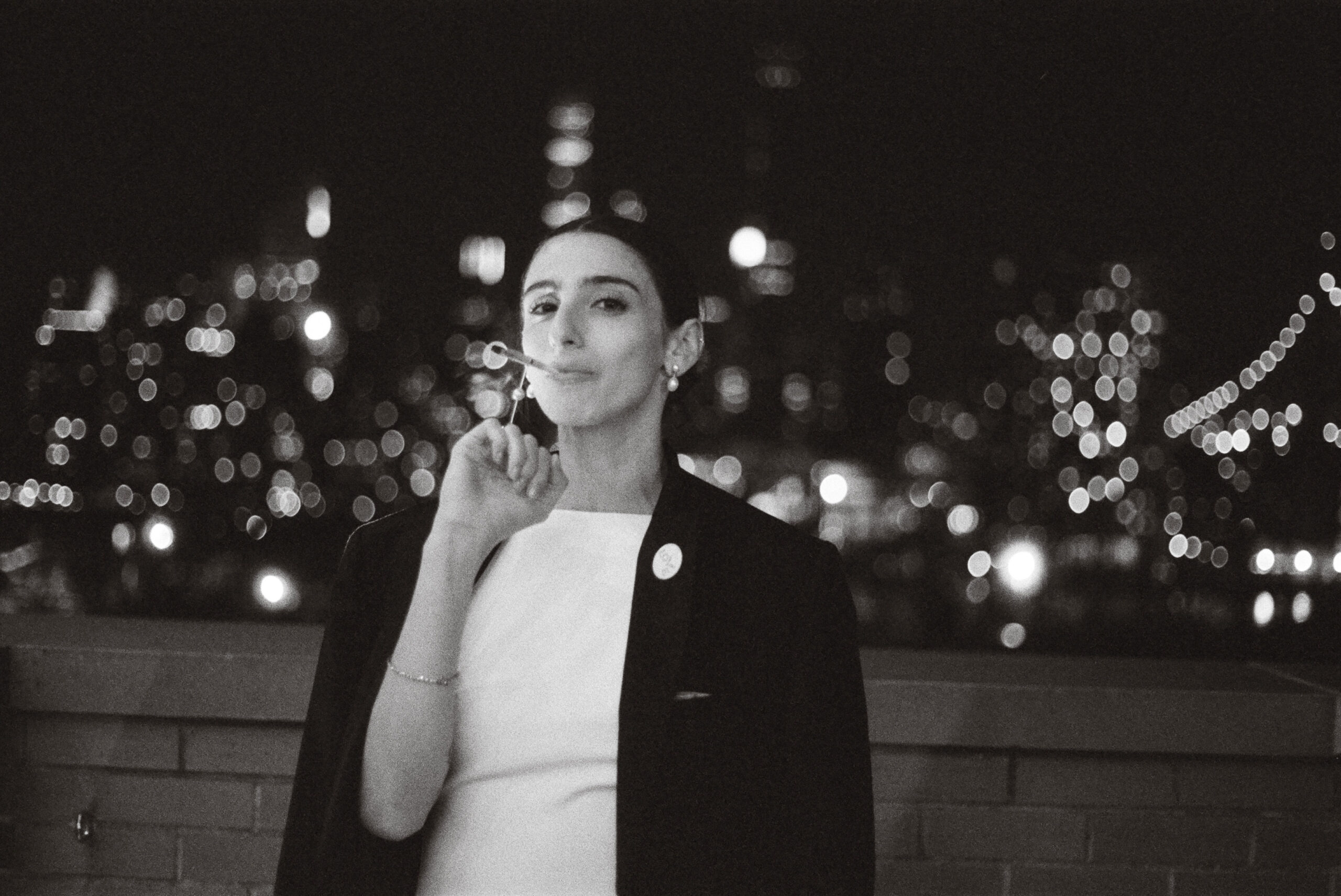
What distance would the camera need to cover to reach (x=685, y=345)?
2.01 m

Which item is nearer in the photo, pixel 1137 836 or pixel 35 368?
pixel 1137 836

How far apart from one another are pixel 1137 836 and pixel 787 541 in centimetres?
129

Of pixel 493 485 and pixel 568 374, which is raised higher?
pixel 568 374

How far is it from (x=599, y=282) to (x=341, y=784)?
785 millimetres

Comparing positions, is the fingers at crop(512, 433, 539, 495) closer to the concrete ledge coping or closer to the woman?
the woman

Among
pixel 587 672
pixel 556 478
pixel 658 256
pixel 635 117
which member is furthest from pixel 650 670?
pixel 635 117

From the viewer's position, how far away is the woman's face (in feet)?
6.20

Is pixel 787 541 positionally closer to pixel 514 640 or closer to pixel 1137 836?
pixel 514 640

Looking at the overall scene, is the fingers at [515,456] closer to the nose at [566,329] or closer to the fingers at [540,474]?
the fingers at [540,474]

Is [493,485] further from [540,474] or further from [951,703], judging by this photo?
[951,703]

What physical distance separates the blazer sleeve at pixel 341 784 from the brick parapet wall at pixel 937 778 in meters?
0.84

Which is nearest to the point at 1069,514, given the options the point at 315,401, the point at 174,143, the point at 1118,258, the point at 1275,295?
the point at 1118,258

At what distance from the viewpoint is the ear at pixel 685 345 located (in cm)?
199

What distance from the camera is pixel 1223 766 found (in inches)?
107
